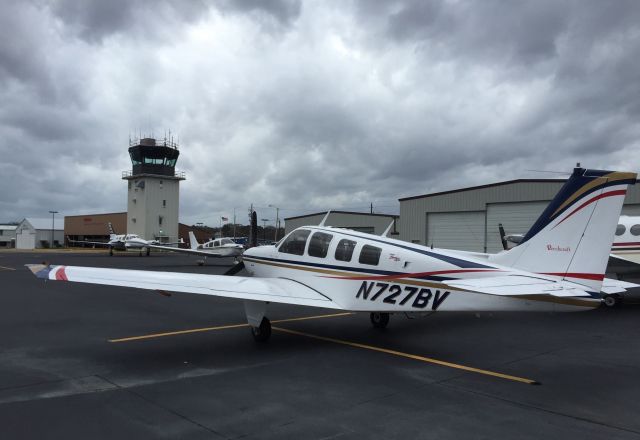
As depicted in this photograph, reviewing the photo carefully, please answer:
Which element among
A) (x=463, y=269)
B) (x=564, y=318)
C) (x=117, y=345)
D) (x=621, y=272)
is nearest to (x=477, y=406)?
(x=463, y=269)

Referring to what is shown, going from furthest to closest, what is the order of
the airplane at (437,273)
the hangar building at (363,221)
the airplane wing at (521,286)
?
the hangar building at (363,221) < the airplane at (437,273) < the airplane wing at (521,286)

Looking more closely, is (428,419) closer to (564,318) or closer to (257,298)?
(257,298)

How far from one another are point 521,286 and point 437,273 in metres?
1.52

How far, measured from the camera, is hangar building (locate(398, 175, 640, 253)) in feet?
82.9

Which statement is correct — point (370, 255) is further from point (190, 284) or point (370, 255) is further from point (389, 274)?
point (190, 284)

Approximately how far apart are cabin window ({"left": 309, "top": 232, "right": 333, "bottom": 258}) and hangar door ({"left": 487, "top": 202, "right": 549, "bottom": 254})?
18595mm

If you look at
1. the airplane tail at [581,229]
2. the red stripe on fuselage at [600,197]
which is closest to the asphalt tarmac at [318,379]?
the airplane tail at [581,229]

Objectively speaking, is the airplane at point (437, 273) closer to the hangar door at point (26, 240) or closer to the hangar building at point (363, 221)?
the hangar building at point (363, 221)

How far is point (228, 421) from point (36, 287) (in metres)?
17.5

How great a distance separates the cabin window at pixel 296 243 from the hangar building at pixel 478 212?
61.8 ft

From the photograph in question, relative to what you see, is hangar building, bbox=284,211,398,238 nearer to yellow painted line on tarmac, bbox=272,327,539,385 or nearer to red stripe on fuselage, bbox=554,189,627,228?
yellow painted line on tarmac, bbox=272,327,539,385

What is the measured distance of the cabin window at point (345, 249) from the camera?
9102mm

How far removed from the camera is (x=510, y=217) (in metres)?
26.5

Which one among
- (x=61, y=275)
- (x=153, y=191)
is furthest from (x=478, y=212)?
(x=153, y=191)
